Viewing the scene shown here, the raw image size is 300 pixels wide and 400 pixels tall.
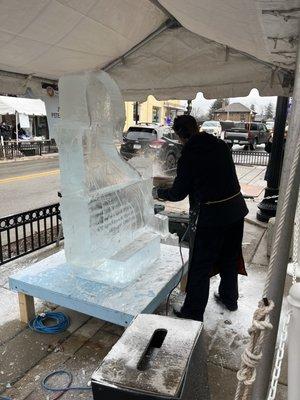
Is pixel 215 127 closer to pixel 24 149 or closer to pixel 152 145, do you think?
pixel 24 149

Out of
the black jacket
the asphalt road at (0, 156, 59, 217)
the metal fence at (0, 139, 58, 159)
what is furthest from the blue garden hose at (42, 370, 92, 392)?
the metal fence at (0, 139, 58, 159)

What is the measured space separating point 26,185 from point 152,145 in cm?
531

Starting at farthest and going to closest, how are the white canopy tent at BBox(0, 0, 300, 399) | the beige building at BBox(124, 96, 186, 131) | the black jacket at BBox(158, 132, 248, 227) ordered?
the beige building at BBox(124, 96, 186, 131) → the black jacket at BBox(158, 132, 248, 227) → the white canopy tent at BBox(0, 0, 300, 399)

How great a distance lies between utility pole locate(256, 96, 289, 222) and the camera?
6414mm

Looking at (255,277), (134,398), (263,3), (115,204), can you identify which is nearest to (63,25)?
(115,204)

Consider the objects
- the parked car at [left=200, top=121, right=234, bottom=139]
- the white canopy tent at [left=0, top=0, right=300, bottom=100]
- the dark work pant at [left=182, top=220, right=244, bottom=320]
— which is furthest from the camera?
the parked car at [left=200, top=121, right=234, bottom=139]

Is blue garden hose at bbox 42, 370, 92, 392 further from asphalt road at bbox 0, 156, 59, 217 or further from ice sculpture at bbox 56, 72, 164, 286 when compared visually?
asphalt road at bbox 0, 156, 59, 217

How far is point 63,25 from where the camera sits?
121 inches

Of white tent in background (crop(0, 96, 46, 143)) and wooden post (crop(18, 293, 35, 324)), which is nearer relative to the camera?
wooden post (crop(18, 293, 35, 324))

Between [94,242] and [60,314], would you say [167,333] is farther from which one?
[60,314]

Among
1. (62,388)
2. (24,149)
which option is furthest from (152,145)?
(62,388)

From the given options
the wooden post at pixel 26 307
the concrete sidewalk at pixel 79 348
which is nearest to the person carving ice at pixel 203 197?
the concrete sidewalk at pixel 79 348

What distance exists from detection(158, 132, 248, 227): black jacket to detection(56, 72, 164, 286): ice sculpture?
66 cm

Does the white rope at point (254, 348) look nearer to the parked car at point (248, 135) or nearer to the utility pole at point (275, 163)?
the utility pole at point (275, 163)
